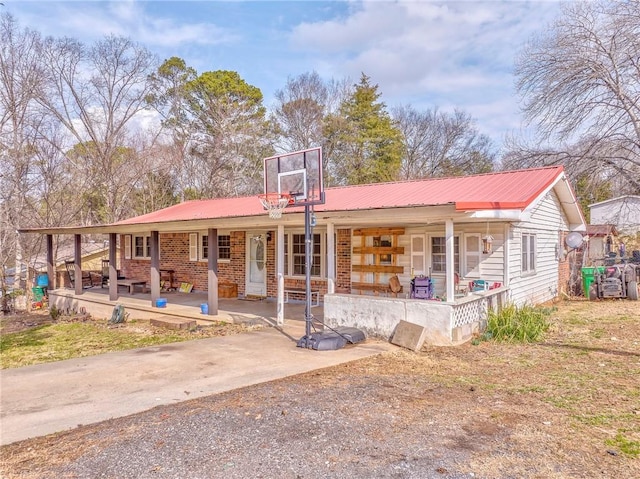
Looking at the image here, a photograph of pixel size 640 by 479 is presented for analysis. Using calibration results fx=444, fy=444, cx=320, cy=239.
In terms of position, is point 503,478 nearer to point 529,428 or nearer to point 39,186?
point 529,428

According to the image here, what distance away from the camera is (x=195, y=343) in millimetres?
8508

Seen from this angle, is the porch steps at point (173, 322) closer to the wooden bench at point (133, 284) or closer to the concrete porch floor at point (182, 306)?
the concrete porch floor at point (182, 306)

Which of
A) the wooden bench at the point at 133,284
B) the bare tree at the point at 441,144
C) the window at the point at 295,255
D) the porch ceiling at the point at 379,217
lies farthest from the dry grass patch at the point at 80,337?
the bare tree at the point at 441,144

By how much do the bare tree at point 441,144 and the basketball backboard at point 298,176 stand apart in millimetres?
24329

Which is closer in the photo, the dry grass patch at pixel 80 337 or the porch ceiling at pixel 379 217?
the porch ceiling at pixel 379 217

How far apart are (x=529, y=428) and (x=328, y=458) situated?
201 cm

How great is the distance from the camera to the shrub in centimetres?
806

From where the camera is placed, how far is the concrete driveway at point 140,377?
486cm

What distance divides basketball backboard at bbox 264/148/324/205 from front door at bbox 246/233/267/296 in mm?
5321

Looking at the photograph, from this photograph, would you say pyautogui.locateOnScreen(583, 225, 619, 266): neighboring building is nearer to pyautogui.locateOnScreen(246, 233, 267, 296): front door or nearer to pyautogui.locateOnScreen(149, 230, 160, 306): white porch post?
pyautogui.locateOnScreen(246, 233, 267, 296): front door

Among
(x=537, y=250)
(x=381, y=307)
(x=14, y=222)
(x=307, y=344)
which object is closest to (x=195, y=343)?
(x=307, y=344)

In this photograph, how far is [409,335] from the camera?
7801 mm

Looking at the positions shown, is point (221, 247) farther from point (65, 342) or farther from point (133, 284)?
point (65, 342)

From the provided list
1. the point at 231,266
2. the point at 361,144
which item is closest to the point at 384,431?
the point at 231,266
